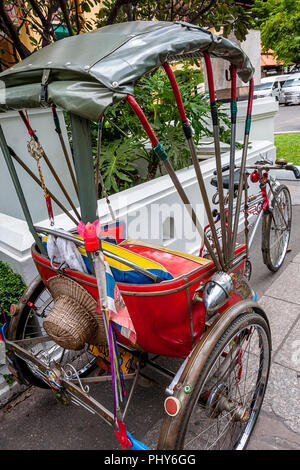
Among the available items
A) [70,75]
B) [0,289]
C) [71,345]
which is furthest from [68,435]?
[70,75]

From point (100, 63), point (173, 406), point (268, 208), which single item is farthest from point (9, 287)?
point (268, 208)

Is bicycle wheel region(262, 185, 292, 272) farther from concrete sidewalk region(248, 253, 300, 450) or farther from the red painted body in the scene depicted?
the red painted body

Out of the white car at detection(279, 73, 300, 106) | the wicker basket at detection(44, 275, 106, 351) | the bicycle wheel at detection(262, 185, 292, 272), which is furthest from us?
the white car at detection(279, 73, 300, 106)

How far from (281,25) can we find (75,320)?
A: 1791 centimetres

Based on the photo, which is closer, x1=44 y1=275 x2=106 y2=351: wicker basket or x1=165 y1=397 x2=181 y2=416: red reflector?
x1=165 y1=397 x2=181 y2=416: red reflector

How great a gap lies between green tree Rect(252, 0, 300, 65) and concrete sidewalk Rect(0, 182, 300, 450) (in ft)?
46.8

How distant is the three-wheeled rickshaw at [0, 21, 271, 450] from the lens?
135cm

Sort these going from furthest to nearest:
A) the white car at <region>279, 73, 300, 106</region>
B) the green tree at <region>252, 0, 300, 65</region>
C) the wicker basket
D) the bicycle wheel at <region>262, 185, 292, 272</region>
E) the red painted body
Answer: the white car at <region>279, 73, 300, 106</region> < the green tree at <region>252, 0, 300, 65</region> < the bicycle wheel at <region>262, 185, 292, 272</region> < the wicker basket < the red painted body

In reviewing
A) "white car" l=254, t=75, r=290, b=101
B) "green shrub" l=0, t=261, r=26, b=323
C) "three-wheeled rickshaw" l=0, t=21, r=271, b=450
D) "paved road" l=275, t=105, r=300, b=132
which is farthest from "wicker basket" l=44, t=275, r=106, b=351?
"white car" l=254, t=75, r=290, b=101

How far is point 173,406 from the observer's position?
4.79 ft

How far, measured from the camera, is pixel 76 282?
178 cm

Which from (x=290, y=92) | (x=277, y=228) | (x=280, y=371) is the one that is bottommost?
(x=290, y=92)

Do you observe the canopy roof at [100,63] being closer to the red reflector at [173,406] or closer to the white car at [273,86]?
the red reflector at [173,406]

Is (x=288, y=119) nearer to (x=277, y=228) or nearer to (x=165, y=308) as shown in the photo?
(x=277, y=228)
